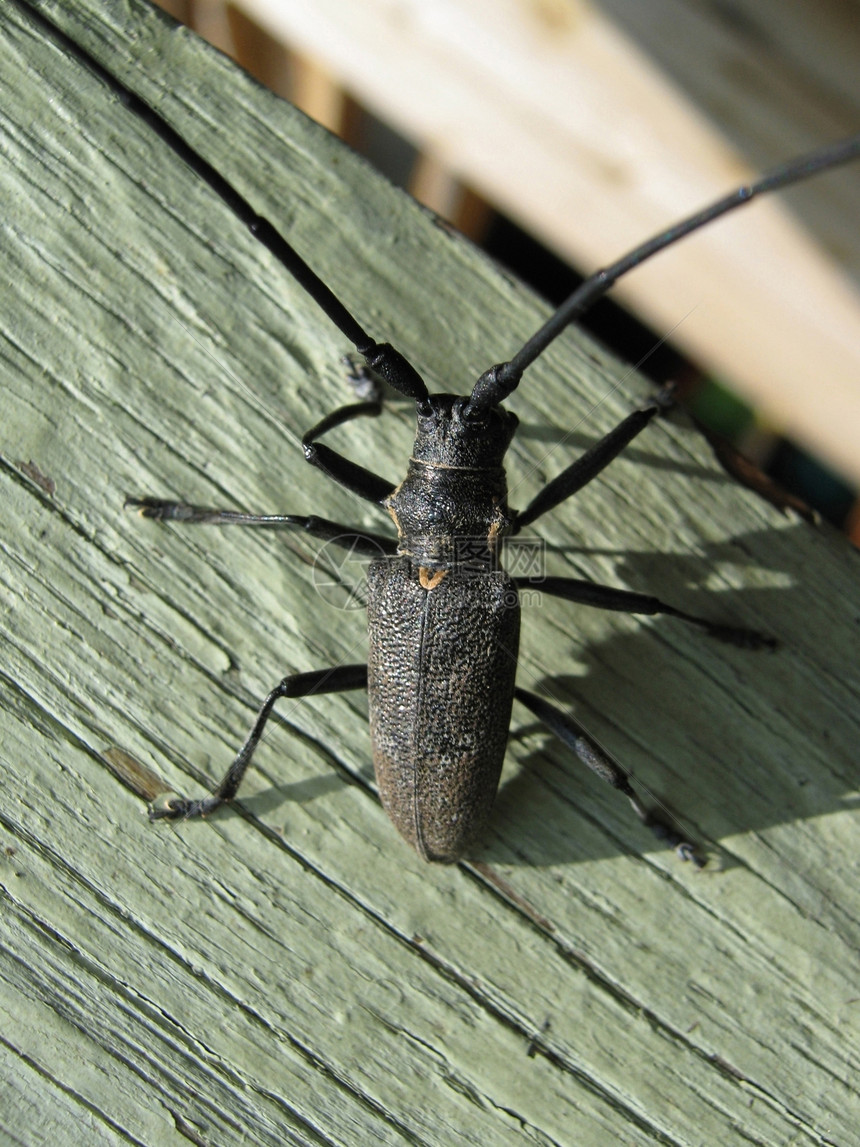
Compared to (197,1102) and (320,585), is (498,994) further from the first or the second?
(320,585)

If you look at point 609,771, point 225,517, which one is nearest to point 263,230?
point 225,517

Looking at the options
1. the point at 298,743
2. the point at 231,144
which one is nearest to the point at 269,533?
the point at 298,743

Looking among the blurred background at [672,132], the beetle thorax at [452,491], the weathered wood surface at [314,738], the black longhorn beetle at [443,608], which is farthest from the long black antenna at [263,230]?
the blurred background at [672,132]

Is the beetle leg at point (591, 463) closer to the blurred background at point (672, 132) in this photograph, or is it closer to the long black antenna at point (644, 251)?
the long black antenna at point (644, 251)

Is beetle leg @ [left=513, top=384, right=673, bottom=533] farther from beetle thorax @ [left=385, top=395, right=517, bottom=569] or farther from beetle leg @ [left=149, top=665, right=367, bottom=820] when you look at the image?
beetle leg @ [left=149, top=665, right=367, bottom=820]

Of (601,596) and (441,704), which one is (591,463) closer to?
(601,596)

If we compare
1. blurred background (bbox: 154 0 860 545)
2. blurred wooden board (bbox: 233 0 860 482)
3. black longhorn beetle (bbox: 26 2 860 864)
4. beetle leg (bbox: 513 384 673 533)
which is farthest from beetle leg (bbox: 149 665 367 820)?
blurred wooden board (bbox: 233 0 860 482)
